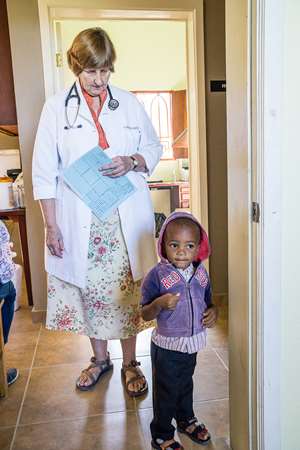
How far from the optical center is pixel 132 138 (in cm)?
160

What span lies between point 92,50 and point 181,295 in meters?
0.92

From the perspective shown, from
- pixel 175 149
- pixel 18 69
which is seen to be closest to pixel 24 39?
pixel 18 69

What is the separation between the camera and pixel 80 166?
151 cm

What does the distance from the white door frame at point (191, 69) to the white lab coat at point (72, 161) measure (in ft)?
2.80

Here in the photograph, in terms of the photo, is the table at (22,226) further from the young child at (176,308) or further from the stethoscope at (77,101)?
the young child at (176,308)

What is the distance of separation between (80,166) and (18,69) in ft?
3.57

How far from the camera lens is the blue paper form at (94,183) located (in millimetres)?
1515

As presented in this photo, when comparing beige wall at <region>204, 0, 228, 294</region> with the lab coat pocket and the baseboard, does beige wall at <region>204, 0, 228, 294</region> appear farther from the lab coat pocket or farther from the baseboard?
the baseboard

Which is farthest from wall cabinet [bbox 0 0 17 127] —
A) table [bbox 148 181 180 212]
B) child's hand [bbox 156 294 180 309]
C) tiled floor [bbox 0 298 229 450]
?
table [bbox 148 181 180 212]

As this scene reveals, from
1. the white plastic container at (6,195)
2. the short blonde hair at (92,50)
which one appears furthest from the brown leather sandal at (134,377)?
the white plastic container at (6,195)

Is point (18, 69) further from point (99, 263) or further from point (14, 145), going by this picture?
point (99, 263)

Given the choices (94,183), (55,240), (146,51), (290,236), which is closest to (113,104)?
(94,183)

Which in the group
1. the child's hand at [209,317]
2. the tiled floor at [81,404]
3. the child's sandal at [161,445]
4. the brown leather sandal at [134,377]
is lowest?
the tiled floor at [81,404]

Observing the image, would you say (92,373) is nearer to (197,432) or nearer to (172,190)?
(197,432)
